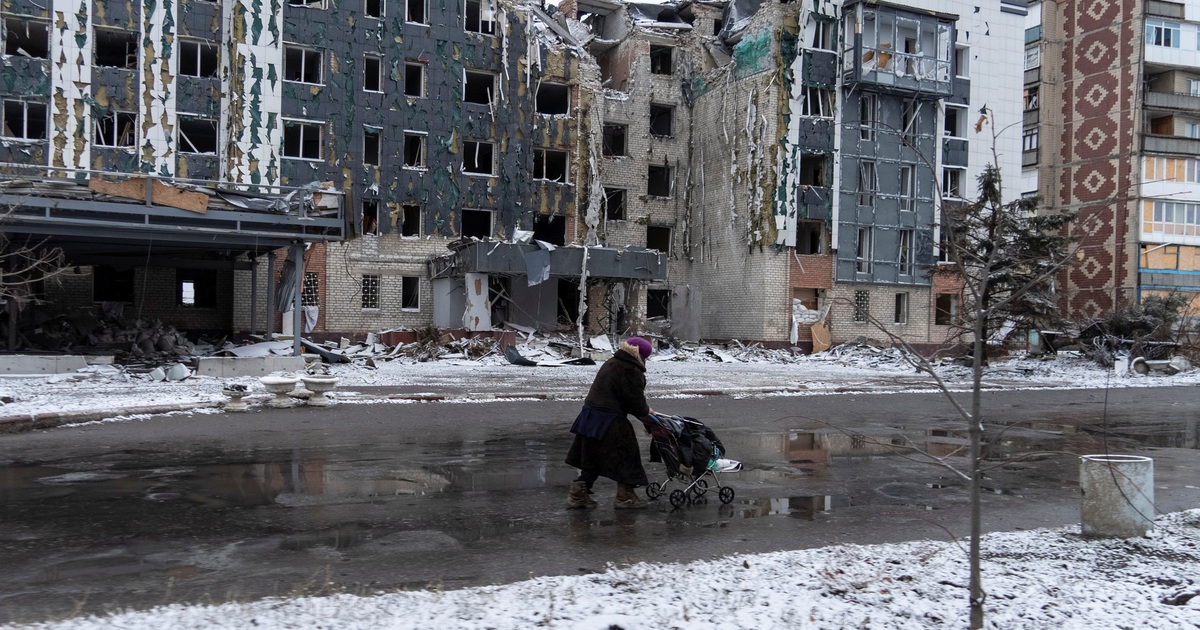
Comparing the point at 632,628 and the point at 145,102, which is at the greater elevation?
the point at 145,102

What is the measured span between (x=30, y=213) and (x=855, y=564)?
70.0ft

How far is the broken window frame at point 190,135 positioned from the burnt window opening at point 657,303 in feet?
69.7

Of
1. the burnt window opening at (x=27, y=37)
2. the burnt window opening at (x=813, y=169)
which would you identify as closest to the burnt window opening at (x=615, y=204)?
the burnt window opening at (x=813, y=169)

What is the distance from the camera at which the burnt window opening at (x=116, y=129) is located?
3189cm

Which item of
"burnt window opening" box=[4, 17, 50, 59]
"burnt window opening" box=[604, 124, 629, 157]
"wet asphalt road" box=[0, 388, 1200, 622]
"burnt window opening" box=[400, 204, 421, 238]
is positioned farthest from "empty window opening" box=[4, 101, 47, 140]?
"burnt window opening" box=[604, 124, 629, 157]

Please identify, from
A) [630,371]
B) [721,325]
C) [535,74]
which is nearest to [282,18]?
[535,74]

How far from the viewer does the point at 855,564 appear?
5.81 m

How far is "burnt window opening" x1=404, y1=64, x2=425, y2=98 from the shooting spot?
3662cm

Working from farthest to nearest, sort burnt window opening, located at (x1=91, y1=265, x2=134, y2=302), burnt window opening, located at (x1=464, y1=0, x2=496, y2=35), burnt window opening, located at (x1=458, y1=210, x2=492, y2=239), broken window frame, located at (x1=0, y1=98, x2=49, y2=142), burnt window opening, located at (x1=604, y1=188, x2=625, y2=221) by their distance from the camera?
1. burnt window opening, located at (x1=604, y1=188, x2=625, y2=221)
2. burnt window opening, located at (x1=458, y1=210, x2=492, y2=239)
3. burnt window opening, located at (x1=464, y1=0, x2=496, y2=35)
4. burnt window opening, located at (x1=91, y1=265, x2=134, y2=302)
5. broken window frame, located at (x1=0, y1=98, x2=49, y2=142)

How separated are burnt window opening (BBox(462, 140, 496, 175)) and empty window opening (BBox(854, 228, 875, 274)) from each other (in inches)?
688

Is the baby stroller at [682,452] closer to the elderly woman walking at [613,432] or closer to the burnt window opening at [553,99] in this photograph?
the elderly woman walking at [613,432]

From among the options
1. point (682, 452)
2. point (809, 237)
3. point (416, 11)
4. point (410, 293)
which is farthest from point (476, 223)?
point (682, 452)

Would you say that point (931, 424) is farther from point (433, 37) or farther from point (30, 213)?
point (433, 37)

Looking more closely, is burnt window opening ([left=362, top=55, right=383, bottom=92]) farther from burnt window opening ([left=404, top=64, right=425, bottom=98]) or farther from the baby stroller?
the baby stroller
